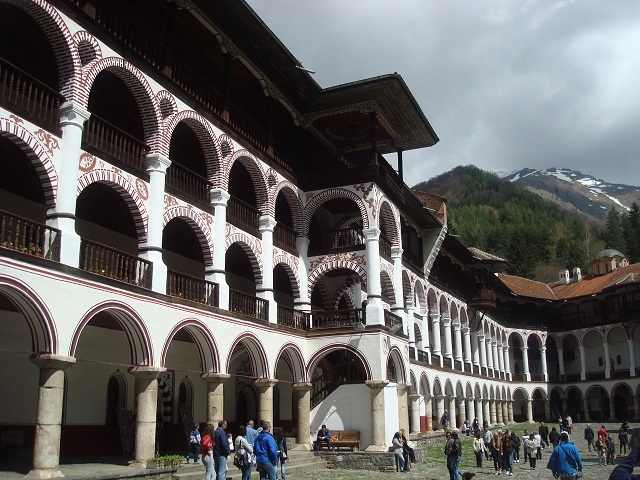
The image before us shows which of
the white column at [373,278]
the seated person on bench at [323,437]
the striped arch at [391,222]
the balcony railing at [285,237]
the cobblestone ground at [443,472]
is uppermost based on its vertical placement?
the striped arch at [391,222]

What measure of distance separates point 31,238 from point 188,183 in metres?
6.02

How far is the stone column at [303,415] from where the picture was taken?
21.7 meters

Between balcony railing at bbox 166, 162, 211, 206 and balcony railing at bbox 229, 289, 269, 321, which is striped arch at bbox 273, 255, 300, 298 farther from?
balcony railing at bbox 166, 162, 211, 206

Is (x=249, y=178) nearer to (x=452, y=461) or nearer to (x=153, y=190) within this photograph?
(x=153, y=190)

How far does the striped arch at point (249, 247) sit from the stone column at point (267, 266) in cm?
16

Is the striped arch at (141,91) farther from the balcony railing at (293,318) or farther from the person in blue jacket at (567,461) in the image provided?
the person in blue jacket at (567,461)

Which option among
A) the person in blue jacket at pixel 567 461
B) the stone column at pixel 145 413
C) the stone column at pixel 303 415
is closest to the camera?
the person in blue jacket at pixel 567 461

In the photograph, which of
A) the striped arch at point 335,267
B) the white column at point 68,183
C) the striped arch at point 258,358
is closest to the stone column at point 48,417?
the white column at point 68,183

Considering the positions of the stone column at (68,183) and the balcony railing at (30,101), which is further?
the stone column at (68,183)

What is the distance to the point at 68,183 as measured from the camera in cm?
1348

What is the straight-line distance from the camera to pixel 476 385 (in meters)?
43.3

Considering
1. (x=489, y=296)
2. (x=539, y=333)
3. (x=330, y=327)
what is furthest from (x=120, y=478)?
(x=539, y=333)

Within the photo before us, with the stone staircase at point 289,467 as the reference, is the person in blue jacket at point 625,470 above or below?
above

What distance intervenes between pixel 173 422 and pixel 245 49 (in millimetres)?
11384
